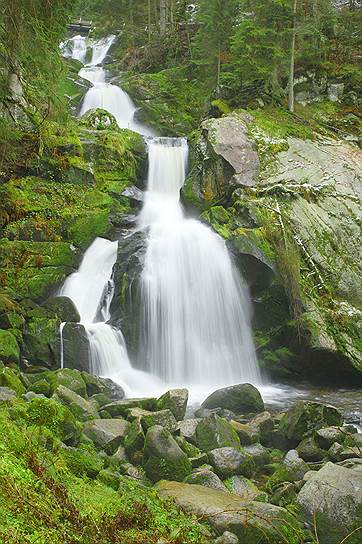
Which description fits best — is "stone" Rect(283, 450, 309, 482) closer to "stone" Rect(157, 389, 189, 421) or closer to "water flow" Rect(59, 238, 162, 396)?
"stone" Rect(157, 389, 189, 421)

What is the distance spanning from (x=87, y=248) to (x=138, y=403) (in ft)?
23.7

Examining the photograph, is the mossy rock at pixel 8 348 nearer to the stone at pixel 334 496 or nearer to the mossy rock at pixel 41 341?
the mossy rock at pixel 41 341

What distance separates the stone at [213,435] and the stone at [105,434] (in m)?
1.07

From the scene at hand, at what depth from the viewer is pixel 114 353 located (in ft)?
39.1

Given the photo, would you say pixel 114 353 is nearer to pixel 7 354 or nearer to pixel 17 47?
pixel 7 354

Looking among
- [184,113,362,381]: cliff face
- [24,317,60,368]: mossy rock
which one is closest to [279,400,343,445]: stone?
[184,113,362,381]: cliff face

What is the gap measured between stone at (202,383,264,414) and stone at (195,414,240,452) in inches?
91.3

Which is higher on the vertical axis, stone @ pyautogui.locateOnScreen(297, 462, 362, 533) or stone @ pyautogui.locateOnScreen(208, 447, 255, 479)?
stone @ pyautogui.locateOnScreen(297, 462, 362, 533)

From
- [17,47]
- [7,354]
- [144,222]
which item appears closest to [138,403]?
[7,354]

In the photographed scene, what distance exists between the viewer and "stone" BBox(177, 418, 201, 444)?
720 centimetres

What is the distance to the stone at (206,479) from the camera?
5688 mm

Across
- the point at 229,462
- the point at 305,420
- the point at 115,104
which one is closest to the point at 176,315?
the point at 305,420

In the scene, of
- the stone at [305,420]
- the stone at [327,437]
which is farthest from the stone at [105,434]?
the stone at [327,437]

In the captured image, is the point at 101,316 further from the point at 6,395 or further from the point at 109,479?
the point at 109,479
